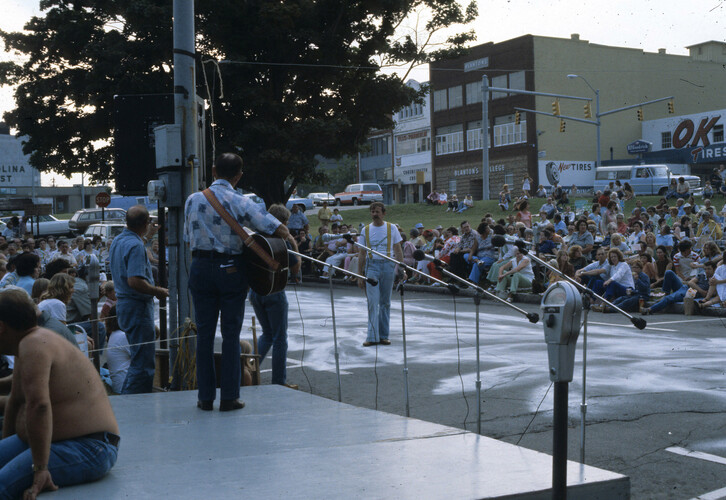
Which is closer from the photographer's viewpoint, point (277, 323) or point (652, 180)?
point (277, 323)

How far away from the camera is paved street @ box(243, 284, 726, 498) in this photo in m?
6.40

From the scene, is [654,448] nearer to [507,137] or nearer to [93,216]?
[93,216]

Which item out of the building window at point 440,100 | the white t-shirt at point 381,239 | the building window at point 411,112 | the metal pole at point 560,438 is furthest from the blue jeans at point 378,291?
the building window at point 411,112

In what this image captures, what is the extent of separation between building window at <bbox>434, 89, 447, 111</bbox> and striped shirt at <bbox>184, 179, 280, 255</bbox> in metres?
71.2

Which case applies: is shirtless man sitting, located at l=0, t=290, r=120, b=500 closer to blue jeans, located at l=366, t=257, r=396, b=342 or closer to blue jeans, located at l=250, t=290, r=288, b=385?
blue jeans, located at l=250, t=290, r=288, b=385

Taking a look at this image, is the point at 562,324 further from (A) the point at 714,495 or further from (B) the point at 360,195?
(B) the point at 360,195

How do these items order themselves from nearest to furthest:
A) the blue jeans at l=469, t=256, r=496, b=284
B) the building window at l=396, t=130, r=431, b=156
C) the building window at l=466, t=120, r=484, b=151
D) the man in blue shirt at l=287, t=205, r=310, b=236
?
the blue jeans at l=469, t=256, r=496, b=284 < the man in blue shirt at l=287, t=205, r=310, b=236 < the building window at l=466, t=120, r=484, b=151 < the building window at l=396, t=130, r=431, b=156

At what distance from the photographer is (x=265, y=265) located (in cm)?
627

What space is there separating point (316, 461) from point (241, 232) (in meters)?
1.98

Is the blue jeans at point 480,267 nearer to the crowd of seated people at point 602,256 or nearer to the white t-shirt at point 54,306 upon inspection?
the crowd of seated people at point 602,256

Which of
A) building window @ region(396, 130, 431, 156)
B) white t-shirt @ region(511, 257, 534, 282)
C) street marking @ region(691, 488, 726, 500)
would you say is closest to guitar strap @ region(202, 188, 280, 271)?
street marking @ region(691, 488, 726, 500)

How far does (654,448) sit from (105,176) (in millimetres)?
28532

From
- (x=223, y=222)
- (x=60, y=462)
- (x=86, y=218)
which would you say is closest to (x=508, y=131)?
(x=86, y=218)

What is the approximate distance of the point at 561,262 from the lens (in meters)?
18.5
